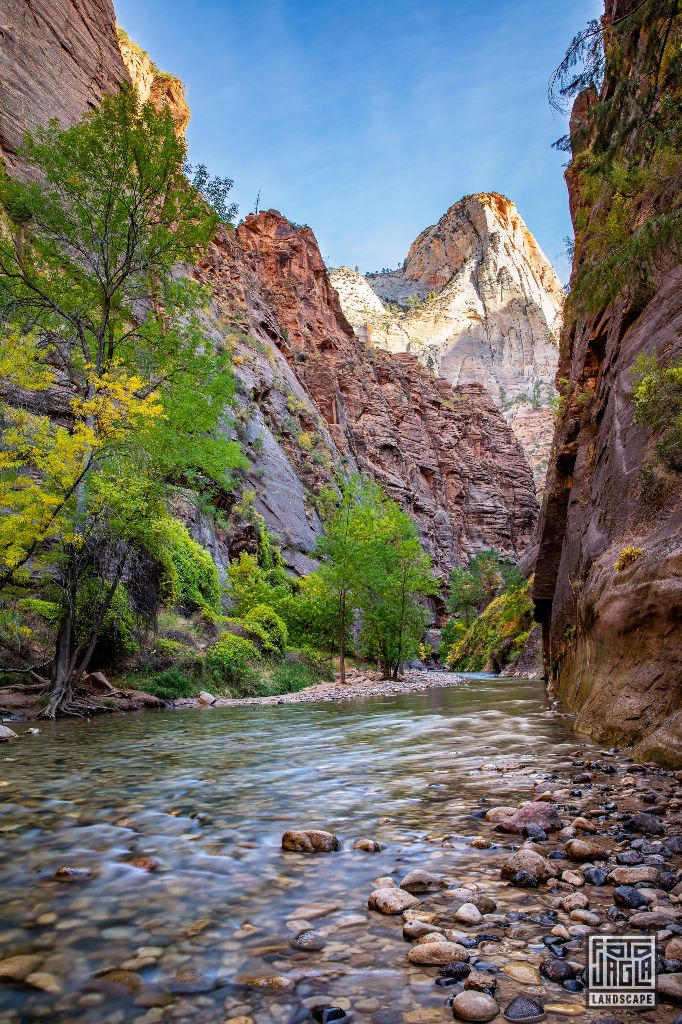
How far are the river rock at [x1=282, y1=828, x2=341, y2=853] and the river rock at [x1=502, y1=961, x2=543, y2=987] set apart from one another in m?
1.78

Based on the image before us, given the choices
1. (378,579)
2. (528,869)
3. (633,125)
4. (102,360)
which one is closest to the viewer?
(528,869)

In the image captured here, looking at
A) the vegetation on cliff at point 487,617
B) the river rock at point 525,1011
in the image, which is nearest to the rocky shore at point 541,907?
the river rock at point 525,1011

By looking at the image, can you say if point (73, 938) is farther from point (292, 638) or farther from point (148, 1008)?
point (292, 638)

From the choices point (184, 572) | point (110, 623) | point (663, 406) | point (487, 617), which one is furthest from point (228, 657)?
point (487, 617)

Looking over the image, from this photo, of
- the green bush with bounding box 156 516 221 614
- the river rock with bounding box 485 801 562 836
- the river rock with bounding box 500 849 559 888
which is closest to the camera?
the river rock with bounding box 500 849 559 888

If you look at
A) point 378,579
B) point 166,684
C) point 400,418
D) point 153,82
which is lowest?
point 166,684

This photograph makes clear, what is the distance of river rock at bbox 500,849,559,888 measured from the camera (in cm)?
319

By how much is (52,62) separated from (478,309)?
133431 mm

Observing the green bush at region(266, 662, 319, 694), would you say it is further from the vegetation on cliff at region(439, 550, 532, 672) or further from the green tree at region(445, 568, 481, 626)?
the green tree at region(445, 568, 481, 626)

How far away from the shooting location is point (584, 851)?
3484 millimetres

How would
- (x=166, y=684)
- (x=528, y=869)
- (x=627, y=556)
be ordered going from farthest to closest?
(x=166, y=684) → (x=627, y=556) → (x=528, y=869)

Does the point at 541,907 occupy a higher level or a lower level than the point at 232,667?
higher

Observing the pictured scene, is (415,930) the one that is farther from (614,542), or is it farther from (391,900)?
(614,542)

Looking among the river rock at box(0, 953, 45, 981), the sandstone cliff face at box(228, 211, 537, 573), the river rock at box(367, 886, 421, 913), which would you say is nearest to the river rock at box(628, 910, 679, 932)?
the river rock at box(367, 886, 421, 913)
